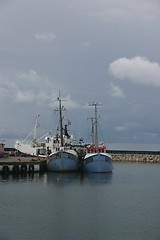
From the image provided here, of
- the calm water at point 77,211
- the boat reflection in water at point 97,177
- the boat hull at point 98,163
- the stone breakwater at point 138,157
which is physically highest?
the stone breakwater at point 138,157

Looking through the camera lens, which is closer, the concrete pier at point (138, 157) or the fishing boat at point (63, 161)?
the fishing boat at point (63, 161)

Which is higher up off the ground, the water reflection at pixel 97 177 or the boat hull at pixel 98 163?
the boat hull at pixel 98 163

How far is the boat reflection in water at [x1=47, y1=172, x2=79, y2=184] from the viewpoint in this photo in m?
70.3

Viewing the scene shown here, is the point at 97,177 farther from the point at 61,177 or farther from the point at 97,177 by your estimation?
the point at 61,177

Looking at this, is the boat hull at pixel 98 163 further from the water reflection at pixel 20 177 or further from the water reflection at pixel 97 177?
the water reflection at pixel 20 177

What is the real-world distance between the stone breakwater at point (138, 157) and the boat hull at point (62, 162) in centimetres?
6731

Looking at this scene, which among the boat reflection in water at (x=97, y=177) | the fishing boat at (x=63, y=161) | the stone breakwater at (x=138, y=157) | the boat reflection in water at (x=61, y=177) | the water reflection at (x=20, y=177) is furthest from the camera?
the stone breakwater at (x=138, y=157)

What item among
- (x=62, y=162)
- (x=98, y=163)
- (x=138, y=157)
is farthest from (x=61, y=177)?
(x=138, y=157)

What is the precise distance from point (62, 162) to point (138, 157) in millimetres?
72970

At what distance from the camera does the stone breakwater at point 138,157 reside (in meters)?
147

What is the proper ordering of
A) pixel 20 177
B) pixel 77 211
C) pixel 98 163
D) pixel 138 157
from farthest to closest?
1. pixel 138 157
2. pixel 98 163
3. pixel 20 177
4. pixel 77 211

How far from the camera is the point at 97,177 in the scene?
258 feet

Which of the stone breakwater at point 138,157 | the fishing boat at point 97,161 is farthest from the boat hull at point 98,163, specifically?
the stone breakwater at point 138,157

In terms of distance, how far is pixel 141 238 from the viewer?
31484mm
